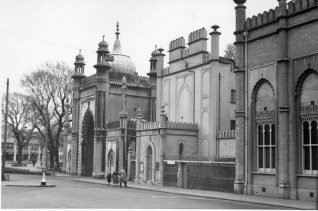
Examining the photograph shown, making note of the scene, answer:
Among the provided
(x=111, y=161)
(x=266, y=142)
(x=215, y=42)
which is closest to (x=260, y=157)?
(x=266, y=142)

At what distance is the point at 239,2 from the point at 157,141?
1308cm

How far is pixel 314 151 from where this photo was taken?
76.0ft

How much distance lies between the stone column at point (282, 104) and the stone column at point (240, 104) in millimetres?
2835

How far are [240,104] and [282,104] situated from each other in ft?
11.5

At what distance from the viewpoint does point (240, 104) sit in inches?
1094

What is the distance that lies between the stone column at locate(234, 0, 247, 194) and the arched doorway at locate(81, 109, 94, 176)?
2704 centimetres

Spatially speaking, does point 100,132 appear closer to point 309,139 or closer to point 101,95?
point 101,95

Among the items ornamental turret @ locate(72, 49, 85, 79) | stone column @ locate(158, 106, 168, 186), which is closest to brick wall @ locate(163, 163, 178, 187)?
stone column @ locate(158, 106, 168, 186)

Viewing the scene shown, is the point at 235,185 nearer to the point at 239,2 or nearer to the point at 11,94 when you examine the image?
the point at 239,2

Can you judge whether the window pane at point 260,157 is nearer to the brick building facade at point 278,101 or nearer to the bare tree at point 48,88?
the brick building facade at point 278,101

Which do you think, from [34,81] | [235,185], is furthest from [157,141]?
[34,81]

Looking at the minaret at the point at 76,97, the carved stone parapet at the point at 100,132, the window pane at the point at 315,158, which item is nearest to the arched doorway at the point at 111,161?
the carved stone parapet at the point at 100,132

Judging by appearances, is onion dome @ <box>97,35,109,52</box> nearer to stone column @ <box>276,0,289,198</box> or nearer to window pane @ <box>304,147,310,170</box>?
stone column @ <box>276,0,289,198</box>

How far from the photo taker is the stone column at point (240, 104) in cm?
2723
